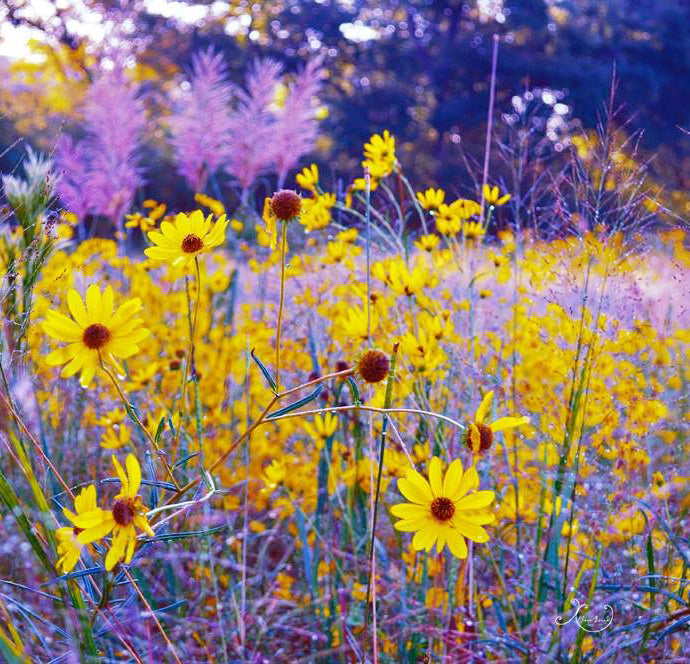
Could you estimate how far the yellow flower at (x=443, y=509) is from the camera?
884mm

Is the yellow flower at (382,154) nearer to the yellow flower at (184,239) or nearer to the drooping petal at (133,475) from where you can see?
the yellow flower at (184,239)

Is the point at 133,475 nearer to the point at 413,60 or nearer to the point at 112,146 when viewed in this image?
the point at 112,146

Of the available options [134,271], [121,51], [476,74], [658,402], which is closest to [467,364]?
[658,402]

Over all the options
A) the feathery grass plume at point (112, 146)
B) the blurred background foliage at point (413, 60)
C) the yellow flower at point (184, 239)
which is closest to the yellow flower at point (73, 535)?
the yellow flower at point (184, 239)

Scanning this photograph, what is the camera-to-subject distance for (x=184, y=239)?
1.02 metres

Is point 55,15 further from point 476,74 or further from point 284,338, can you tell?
point 284,338

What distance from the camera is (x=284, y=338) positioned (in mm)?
2531

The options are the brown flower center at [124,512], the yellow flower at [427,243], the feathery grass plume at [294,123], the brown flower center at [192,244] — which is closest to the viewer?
the brown flower center at [124,512]

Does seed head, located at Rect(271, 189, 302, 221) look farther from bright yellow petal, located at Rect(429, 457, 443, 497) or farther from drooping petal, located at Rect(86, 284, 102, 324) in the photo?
bright yellow petal, located at Rect(429, 457, 443, 497)

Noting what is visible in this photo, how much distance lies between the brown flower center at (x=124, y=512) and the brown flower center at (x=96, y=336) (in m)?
0.20

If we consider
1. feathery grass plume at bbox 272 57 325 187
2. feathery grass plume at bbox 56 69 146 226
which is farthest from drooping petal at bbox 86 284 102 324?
feathery grass plume at bbox 56 69 146 226

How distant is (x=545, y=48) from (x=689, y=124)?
2991 mm

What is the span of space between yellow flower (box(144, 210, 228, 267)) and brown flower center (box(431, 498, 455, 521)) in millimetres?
422

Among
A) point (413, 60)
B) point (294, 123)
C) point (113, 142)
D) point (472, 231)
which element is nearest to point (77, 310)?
point (472, 231)
